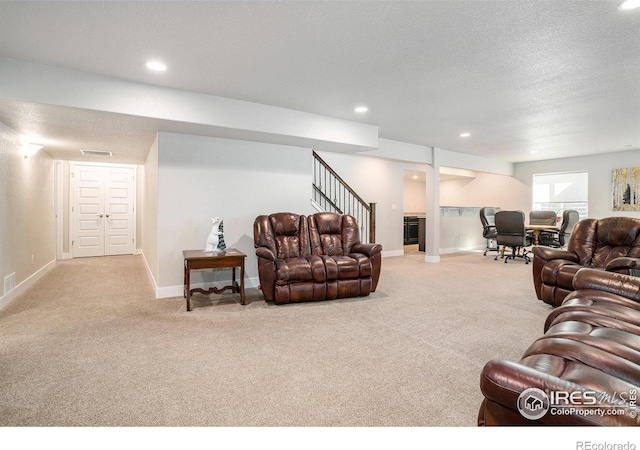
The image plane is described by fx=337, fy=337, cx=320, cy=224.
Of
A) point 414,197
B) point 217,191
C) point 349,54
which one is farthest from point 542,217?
point 217,191

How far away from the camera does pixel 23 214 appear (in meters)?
4.83

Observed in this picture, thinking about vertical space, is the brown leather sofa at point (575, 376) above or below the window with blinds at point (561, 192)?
below

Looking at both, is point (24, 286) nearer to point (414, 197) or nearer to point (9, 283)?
point (9, 283)

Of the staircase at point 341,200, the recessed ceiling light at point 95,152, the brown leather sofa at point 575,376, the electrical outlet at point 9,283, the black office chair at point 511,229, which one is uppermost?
the recessed ceiling light at point 95,152

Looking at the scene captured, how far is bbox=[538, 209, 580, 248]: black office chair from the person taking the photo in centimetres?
741

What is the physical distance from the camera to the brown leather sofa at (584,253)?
3.69 metres

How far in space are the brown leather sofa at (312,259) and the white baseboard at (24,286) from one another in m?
2.98

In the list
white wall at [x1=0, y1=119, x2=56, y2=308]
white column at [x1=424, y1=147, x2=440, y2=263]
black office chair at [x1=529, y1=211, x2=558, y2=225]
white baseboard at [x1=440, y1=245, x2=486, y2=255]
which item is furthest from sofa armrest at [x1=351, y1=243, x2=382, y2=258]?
black office chair at [x1=529, y1=211, x2=558, y2=225]

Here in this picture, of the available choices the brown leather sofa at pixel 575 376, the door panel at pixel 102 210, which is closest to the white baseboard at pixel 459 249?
the brown leather sofa at pixel 575 376

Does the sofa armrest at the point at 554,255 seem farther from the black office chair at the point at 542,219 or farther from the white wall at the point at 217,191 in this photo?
the black office chair at the point at 542,219

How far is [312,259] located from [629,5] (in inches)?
137

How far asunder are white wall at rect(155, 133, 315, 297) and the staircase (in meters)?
1.42

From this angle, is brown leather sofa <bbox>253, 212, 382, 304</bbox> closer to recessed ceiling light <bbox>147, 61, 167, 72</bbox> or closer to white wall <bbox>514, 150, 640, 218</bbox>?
recessed ceiling light <bbox>147, 61, 167, 72</bbox>
